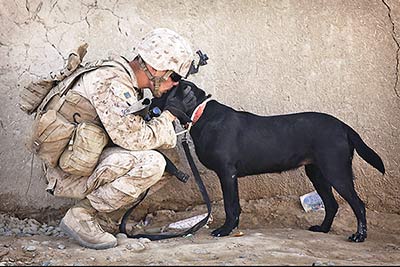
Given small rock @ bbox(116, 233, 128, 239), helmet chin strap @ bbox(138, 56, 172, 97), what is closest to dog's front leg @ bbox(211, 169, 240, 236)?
small rock @ bbox(116, 233, 128, 239)

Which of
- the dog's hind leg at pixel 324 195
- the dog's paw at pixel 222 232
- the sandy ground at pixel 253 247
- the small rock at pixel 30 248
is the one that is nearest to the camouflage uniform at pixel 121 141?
the sandy ground at pixel 253 247

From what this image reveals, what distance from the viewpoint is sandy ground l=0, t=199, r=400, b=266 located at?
12.8 ft

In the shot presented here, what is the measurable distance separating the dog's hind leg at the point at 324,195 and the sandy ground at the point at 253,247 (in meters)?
0.10

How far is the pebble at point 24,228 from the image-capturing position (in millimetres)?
5105

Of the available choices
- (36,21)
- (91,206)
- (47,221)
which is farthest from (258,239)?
(36,21)

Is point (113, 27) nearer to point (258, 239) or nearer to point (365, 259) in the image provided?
point (258, 239)

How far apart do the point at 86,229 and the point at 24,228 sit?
106cm

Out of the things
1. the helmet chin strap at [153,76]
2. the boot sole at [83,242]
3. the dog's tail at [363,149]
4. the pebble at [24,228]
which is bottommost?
the pebble at [24,228]

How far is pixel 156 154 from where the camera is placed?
442cm

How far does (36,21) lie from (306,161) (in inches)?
95.5

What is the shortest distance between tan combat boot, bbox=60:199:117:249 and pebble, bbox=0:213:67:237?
2.04ft

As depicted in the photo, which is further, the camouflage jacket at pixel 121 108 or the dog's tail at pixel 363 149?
the dog's tail at pixel 363 149

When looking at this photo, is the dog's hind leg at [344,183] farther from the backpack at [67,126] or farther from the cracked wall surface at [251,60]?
the backpack at [67,126]

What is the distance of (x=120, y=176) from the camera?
14.3ft
